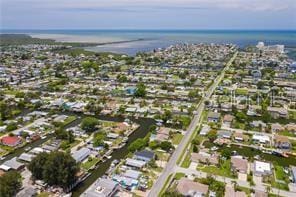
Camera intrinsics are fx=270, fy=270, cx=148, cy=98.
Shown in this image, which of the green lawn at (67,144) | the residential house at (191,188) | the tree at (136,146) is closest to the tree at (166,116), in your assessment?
the tree at (136,146)

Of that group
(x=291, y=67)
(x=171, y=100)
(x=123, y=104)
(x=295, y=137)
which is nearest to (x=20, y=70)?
(x=123, y=104)

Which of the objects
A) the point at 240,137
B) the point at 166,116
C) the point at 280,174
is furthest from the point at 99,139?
the point at 280,174

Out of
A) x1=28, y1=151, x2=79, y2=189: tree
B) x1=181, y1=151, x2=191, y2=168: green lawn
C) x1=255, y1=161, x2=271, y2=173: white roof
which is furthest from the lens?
x1=181, y1=151, x2=191, y2=168: green lawn

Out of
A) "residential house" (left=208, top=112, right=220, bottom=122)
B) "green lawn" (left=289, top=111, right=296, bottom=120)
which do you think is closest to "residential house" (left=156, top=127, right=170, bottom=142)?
"residential house" (left=208, top=112, right=220, bottom=122)

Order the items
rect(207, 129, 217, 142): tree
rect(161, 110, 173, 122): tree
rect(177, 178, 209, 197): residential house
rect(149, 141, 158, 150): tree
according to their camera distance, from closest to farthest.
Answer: rect(177, 178, 209, 197): residential house
rect(149, 141, 158, 150): tree
rect(207, 129, 217, 142): tree
rect(161, 110, 173, 122): tree

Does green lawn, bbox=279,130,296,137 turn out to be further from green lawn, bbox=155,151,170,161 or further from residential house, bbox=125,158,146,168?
residential house, bbox=125,158,146,168

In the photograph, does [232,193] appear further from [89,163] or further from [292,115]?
[292,115]

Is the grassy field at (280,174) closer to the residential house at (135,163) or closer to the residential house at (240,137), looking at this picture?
the residential house at (240,137)
